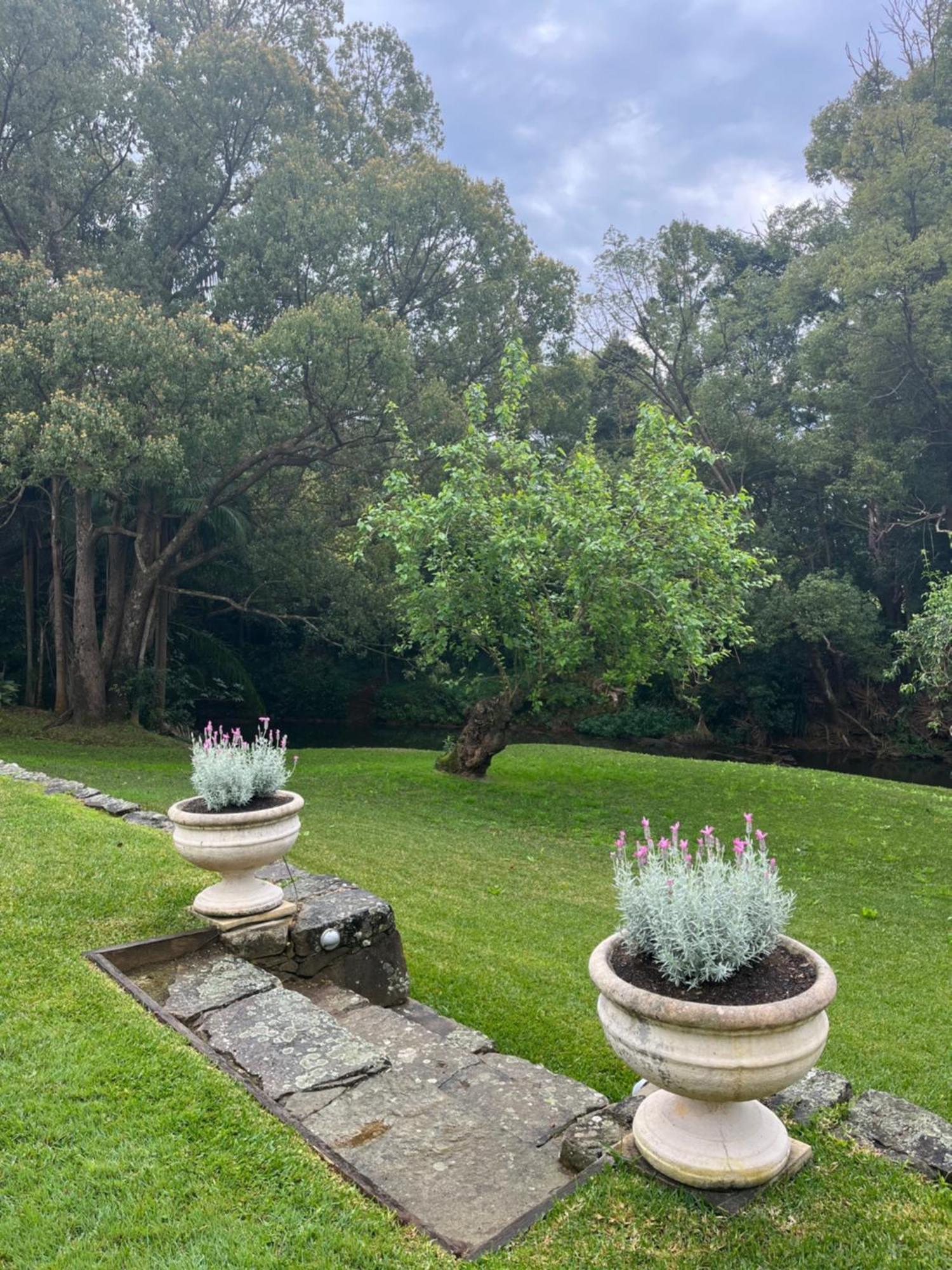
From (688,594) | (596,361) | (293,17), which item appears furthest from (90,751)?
(596,361)

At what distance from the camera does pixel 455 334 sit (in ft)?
61.6

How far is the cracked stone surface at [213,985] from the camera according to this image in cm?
372

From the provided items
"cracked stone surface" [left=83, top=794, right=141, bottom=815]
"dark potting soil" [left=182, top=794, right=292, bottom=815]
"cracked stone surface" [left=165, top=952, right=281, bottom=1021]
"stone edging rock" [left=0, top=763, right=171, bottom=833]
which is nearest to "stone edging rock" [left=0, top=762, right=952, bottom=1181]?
"cracked stone surface" [left=165, top=952, right=281, bottom=1021]

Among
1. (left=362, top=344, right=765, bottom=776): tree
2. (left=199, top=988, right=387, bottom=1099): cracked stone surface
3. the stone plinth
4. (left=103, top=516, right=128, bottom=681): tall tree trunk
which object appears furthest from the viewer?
(left=103, top=516, right=128, bottom=681): tall tree trunk

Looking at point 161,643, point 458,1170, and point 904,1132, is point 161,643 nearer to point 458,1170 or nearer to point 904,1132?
point 458,1170

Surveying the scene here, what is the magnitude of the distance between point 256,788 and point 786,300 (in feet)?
81.8

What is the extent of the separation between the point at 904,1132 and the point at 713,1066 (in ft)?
3.36

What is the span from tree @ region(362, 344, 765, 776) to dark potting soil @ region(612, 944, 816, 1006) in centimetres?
728

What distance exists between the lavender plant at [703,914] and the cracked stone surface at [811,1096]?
0.70 meters

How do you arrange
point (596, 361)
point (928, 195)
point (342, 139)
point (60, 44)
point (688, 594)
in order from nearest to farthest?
point (688, 594)
point (60, 44)
point (342, 139)
point (928, 195)
point (596, 361)

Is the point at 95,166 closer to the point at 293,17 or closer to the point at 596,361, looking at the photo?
the point at 293,17

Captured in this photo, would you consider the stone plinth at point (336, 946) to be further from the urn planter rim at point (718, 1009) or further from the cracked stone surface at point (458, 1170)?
the urn planter rim at point (718, 1009)

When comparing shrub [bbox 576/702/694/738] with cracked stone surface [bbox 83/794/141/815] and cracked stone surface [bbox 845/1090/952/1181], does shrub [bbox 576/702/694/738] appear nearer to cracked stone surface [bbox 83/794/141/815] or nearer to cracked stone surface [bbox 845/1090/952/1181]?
cracked stone surface [bbox 83/794/141/815]

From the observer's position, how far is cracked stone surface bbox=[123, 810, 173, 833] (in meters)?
7.27
